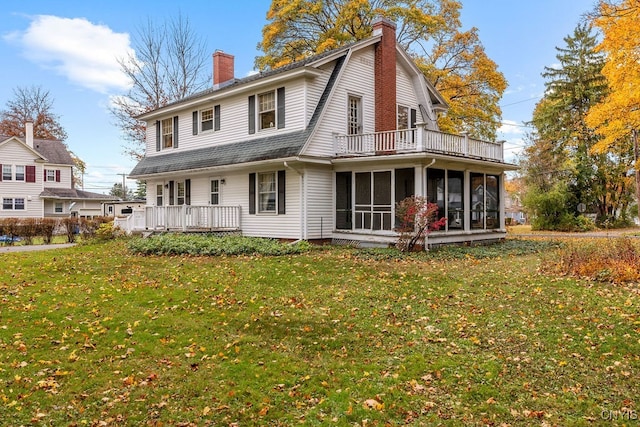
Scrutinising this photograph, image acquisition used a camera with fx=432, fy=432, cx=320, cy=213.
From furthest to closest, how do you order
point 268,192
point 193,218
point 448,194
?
1. point 193,218
2. point 268,192
3. point 448,194

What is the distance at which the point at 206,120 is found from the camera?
19.8 m

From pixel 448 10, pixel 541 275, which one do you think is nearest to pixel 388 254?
pixel 541 275

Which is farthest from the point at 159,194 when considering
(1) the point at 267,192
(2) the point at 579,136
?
(2) the point at 579,136

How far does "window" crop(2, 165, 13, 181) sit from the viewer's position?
3700 centimetres

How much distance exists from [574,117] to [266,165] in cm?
3033

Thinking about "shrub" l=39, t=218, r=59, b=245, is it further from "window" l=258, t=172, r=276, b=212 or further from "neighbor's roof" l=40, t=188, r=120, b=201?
"neighbor's roof" l=40, t=188, r=120, b=201

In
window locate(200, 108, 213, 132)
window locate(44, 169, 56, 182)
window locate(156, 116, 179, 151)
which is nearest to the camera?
window locate(200, 108, 213, 132)

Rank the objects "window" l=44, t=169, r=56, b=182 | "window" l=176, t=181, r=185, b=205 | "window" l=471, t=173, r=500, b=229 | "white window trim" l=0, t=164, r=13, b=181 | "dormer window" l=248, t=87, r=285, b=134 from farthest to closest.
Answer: "window" l=44, t=169, r=56, b=182, "white window trim" l=0, t=164, r=13, b=181, "window" l=176, t=181, r=185, b=205, "window" l=471, t=173, r=500, b=229, "dormer window" l=248, t=87, r=285, b=134

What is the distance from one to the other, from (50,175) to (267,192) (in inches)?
1320

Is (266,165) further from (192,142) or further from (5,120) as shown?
(5,120)

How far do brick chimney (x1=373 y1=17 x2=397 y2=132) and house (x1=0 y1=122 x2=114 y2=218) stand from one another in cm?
3429

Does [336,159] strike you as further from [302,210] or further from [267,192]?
[267,192]

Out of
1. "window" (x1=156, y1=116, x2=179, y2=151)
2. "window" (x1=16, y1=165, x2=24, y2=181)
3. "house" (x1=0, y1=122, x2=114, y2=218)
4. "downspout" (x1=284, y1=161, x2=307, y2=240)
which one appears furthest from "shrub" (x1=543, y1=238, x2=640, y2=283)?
"window" (x1=16, y1=165, x2=24, y2=181)

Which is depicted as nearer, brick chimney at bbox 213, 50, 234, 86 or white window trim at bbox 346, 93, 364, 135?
white window trim at bbox 346, 93, 364, 135
